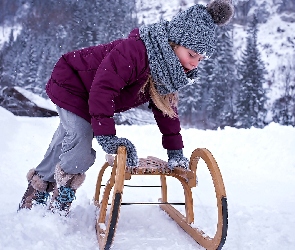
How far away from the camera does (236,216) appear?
3080mm

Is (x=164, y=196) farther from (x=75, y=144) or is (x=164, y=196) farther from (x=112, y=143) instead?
(x=112, y=143)

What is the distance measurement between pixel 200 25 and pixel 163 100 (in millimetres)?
588

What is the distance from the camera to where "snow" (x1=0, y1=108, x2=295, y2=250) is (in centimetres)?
220

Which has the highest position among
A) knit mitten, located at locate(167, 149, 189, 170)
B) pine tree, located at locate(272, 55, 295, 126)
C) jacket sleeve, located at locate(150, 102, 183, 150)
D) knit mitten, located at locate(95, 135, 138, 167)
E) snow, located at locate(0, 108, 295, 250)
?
knit mitten, located at locate(95, 135, 138, 167)

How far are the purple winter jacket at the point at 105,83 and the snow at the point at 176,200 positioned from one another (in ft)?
2.28

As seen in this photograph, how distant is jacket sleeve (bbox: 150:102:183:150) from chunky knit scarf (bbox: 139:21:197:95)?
0.50m

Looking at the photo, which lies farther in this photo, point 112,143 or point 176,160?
point 176,160

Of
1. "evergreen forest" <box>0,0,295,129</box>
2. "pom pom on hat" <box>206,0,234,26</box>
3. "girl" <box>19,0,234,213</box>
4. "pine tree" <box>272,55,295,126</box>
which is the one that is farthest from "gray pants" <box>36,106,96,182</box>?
"pine tree" <box>272,55,295,126</box>

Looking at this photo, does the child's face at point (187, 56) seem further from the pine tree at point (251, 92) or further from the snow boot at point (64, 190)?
the pine tree at point (251, 92)

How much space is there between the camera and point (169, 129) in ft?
9.03

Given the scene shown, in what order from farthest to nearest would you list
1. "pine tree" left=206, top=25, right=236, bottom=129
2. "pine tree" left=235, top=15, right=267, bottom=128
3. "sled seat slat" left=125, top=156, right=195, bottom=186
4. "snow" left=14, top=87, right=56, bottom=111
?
1. "pine tree" left=206, top=25, right=236, bottom=129
2. "pine tree" left=235, top=15, right=267, bottom=128
3. "snow" left=14, top=87, right=56, bottom=111
4. "sled seat slat" left=125, top=156, right=195, bottom=186

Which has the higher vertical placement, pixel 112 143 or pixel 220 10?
pixel 220 10

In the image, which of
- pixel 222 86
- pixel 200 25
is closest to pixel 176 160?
pixel 200 25

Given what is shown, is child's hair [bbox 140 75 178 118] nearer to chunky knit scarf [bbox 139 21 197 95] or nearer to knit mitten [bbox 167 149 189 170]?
chunky knit scarf [bbox 139 21 197 95]
